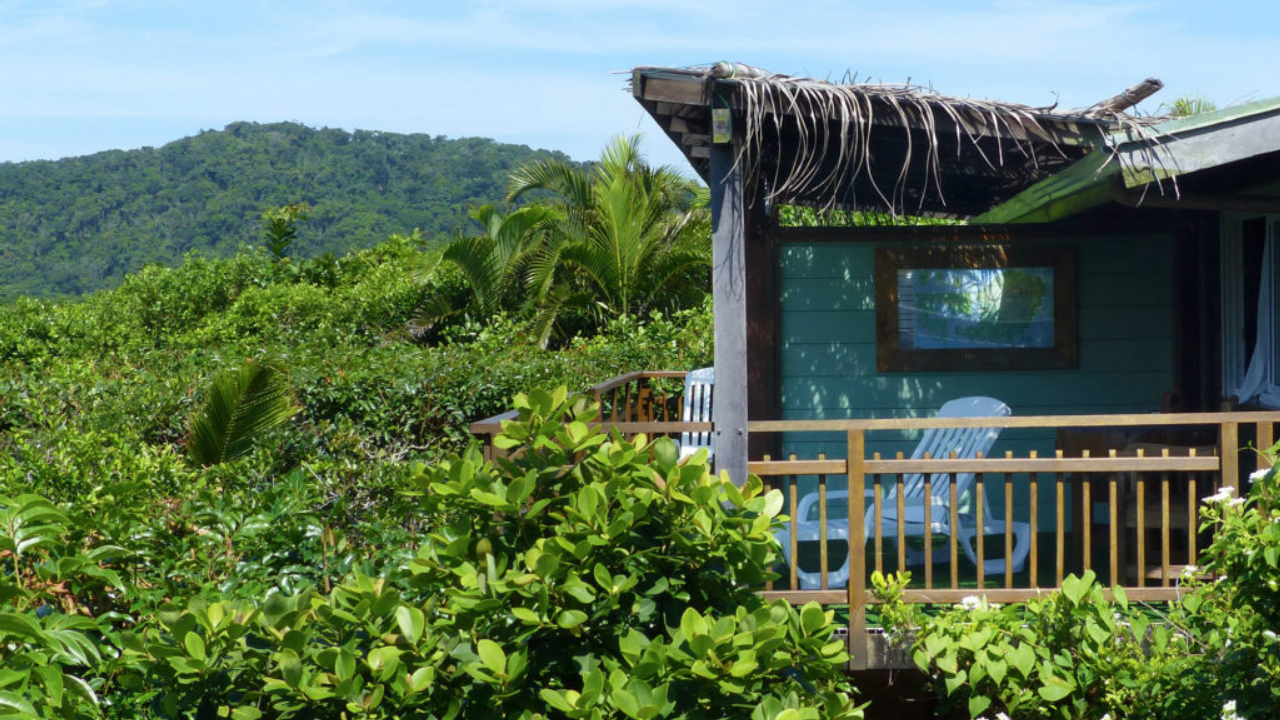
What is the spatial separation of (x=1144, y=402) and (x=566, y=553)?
5856 mm

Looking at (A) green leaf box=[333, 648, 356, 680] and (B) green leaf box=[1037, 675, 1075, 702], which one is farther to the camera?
(B) green leaf box=[1037, 675, 1075, 702]

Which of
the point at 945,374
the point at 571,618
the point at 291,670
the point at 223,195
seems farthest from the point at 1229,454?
the point at 223,195

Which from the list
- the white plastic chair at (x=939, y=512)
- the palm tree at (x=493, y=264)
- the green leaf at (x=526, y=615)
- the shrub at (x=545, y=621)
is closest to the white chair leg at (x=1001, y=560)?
the white plastic chair at (x=939, y=512)

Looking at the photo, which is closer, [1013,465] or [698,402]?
[1013,465]

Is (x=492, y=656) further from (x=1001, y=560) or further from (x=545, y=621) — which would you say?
(x=1001, y=560)

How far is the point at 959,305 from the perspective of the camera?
7.69 metres

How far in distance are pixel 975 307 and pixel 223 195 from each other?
57762 millimetres

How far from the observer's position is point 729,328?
5.08 meters

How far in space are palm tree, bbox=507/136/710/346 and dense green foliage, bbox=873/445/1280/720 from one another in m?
12.5

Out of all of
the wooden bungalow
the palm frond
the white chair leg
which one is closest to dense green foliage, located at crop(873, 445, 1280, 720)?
the wooden bungalow

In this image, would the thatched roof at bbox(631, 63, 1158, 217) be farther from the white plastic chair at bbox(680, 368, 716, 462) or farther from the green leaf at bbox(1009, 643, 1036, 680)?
the white plastic chair at bbox(680, 368, 716, 462)

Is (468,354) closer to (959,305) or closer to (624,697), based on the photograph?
(959,305)

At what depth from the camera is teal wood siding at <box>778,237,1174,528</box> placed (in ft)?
24.9

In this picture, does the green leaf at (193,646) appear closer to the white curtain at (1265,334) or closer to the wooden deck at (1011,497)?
the wooden deck at (1011,497)
